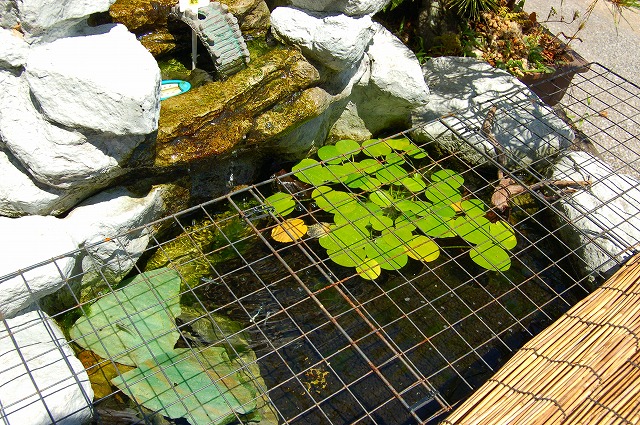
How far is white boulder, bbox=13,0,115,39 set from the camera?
249 cm

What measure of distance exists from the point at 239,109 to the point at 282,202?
65 cm

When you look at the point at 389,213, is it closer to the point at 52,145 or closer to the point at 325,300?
the point at 325,300

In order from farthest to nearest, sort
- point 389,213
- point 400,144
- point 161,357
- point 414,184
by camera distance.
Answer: point 400,144, point 414,184, point 389,213, point 161,357

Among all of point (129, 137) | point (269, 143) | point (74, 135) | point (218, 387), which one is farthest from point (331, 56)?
point (218, 387)

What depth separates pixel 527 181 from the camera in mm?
4371

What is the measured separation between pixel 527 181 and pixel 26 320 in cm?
323

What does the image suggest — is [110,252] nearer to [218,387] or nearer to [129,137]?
[129,137]

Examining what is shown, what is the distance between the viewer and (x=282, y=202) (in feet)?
12.3

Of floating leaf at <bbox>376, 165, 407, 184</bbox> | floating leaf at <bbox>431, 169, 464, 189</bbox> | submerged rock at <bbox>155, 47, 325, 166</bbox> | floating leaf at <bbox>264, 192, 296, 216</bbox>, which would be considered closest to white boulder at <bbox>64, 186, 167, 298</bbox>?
submerged rock at <bbox>155, 47, 325, 166</bbox>

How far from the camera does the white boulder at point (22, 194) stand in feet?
9.18

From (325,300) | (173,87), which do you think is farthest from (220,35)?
(325,300)

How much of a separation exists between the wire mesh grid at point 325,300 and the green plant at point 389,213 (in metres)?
0.01

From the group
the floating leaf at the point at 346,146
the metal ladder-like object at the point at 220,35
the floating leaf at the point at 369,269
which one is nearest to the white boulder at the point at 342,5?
the metal ladder-like object at the point at 220,35

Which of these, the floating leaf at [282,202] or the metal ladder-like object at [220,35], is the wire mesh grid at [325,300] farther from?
the metal ladder-like object at [220,35]
